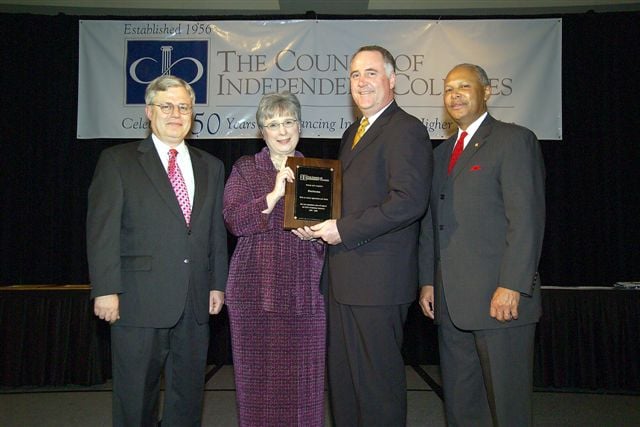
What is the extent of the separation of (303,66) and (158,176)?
2990mm

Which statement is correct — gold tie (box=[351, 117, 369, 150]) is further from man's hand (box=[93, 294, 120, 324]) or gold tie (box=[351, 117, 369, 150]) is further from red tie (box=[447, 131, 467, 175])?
man's hand (box=[93, 294, 120, 324])

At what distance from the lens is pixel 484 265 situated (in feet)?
8.12

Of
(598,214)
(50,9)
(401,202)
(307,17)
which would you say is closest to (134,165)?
(401,202)

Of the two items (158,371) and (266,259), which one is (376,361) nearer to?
(266,259)

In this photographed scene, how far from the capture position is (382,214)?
2258 mm

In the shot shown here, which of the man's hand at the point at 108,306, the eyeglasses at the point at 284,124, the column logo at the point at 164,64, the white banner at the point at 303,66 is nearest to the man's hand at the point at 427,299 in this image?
the eyeglasses at the point at 284,124

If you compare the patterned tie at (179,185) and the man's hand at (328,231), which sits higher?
the patterned tie at (179,185)

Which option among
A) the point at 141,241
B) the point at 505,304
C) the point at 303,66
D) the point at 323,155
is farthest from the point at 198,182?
the point at 323,155

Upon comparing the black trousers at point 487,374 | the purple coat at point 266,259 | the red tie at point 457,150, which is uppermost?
the red tie at point 457,150

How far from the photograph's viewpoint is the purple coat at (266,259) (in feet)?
8.02

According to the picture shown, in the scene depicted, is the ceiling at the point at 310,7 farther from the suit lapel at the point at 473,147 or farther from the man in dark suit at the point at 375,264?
the man in dark suit at the point at 375,264

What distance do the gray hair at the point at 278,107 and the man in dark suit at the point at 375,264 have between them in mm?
336

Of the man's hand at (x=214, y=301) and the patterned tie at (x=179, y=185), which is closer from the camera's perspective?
the patterned tie at (x=179, y=185)

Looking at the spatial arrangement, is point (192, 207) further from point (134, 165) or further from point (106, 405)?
point (106, 405)
